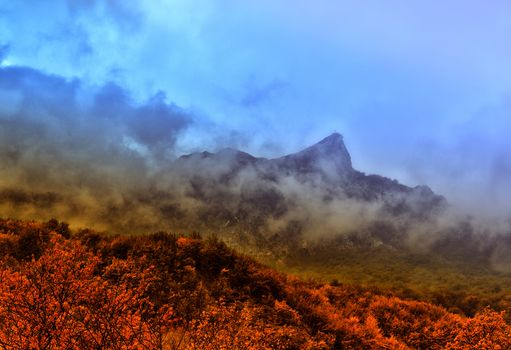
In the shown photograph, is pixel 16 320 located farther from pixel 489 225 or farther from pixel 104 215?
pixel 489 225

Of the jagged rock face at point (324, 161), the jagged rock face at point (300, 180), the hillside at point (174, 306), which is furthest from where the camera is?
the jagged rock face at point (324, 161)

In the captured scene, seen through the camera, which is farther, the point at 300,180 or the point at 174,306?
the point at 300,180

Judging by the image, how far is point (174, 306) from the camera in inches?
444

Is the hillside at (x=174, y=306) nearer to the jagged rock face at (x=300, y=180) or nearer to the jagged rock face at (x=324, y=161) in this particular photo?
the jagged rock face at (x=300, y=180)

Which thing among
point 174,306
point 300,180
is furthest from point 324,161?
point 174,306

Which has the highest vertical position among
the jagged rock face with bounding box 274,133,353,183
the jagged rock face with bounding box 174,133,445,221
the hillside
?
the jagged rock face with bounding box 274,133,353,183

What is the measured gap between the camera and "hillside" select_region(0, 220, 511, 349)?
24.3ft

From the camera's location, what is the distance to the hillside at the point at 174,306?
739 cm

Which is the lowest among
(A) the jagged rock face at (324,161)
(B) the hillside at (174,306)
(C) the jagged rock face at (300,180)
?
(B) the hillside at (174,306)

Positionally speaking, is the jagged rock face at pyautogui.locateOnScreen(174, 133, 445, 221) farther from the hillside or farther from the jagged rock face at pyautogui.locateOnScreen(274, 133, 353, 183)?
the hillside

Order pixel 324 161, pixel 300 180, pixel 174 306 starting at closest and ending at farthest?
pixel 174 306, pixel 300 180, pixel 324 161

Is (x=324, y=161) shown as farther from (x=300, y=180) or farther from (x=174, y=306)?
(x=174, y=306)

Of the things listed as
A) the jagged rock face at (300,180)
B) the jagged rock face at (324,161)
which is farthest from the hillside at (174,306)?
the jagged rock face at (324,161)

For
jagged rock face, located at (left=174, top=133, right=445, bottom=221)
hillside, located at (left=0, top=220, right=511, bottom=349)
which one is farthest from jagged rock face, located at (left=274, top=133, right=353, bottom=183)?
hillside, located at (left=0, top=220, right=511, bottom=349)
